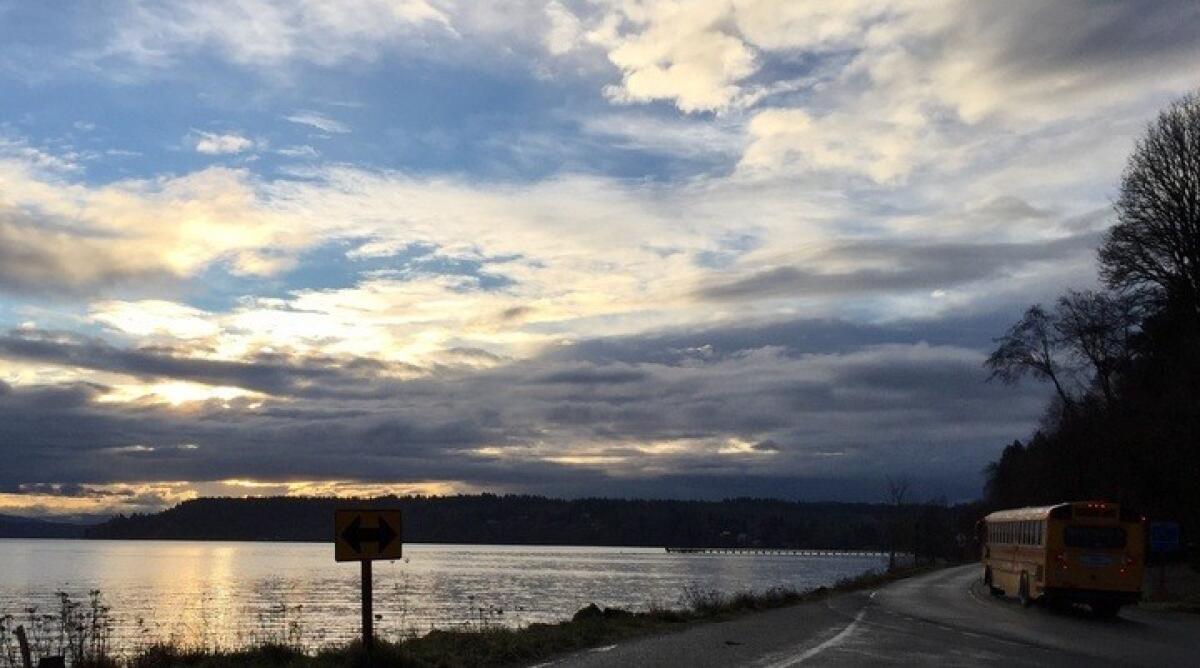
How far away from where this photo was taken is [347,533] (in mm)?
14430

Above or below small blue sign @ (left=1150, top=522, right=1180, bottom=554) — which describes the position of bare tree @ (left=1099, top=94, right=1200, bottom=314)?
above

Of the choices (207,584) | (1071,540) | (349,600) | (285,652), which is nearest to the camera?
(285,652)

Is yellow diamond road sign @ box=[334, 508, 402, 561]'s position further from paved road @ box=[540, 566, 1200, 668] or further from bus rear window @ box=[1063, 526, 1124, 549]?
bus rear window @ box=[1063, 526, 1124, 549]

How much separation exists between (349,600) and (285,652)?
157 feet

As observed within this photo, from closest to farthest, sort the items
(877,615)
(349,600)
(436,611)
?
(877,615), (436,611), (349,600)

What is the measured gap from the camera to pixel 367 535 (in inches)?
573

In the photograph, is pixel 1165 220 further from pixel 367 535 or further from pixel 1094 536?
pixel 367 535

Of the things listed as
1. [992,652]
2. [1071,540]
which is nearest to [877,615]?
[1071,540]

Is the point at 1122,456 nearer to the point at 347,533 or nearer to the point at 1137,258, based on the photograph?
the point at 1137,258

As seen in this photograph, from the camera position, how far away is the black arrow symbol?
14.4 metres

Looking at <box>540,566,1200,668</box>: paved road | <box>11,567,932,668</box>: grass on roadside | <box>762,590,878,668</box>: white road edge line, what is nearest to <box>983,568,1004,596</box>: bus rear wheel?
<box>540,566,1200,668</box>: paved road

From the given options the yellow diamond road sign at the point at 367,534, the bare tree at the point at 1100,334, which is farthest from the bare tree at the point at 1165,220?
the yellow diamond road sign at the point at 367,534

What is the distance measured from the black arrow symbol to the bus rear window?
23275mm

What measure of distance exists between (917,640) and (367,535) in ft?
37.0
